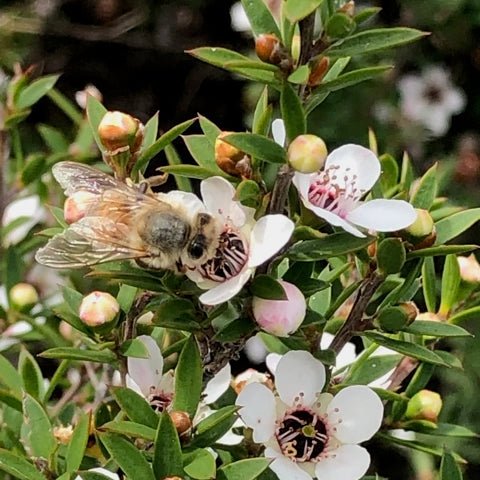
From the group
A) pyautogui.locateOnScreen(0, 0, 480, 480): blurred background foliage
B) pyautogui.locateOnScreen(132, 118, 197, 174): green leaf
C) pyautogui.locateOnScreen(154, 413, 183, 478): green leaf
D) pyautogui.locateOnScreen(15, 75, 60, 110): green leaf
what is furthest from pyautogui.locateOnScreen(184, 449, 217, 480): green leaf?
pyautogui.locateOnScreen(0, 0, 480, 480): blurred background foliage

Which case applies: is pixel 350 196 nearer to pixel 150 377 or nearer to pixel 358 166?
pixel 358 166

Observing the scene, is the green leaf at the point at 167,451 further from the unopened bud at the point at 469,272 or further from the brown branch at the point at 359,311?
the unopened bud at the point at 469,272

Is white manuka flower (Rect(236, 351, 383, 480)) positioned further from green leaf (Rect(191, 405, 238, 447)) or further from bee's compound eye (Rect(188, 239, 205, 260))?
bee's compound eye (Rect(188, 239, 205, 260))

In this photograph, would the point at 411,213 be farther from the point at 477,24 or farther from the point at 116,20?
the point at 116,20

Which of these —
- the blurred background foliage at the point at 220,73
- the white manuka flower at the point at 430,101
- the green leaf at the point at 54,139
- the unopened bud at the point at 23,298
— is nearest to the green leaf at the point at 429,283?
the unopened bud at the point at 23,298

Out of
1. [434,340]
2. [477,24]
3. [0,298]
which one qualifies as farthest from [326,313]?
[477,24]
